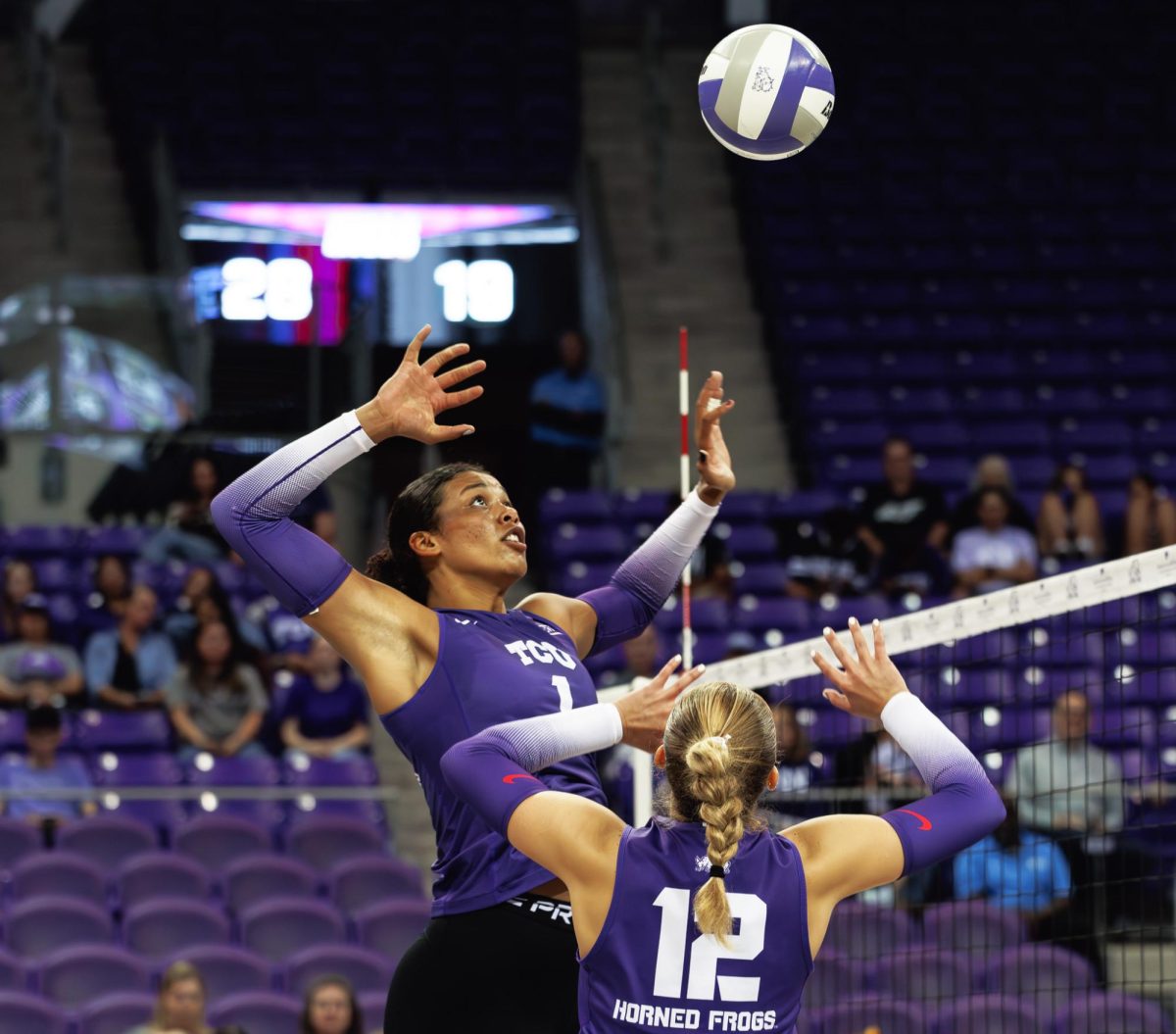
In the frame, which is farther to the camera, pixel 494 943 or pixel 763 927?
pixel 494 943

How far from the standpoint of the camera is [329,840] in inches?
396

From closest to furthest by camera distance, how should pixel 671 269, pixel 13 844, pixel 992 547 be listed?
pixel 13 844 < pixel 992 547 < pixel 671 269

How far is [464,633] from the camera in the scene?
4.30 metres

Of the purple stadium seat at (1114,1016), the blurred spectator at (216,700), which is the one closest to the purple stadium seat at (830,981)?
the purple stadium seat at (1114,1016)

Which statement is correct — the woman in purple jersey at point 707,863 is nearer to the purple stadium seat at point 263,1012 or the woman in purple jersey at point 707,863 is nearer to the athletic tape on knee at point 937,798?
the athletic tape on knee at point 937,798

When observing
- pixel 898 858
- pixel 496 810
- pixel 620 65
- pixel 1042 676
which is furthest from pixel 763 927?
pixel 620 65

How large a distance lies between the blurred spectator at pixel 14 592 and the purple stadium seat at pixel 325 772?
2190 mm

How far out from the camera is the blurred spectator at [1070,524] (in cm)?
1284

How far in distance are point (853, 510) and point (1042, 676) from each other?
2.18m

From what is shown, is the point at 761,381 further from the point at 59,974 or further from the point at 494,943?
the point at 494,943

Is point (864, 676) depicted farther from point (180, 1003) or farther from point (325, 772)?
point (325, 772)

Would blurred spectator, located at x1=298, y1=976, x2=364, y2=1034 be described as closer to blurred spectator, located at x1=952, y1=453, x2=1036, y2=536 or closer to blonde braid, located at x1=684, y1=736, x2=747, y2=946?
blonde braid, located at x1=684, y1=736, x2=747, y2=946

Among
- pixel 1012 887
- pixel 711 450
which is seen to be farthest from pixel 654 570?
pixel 1012 887

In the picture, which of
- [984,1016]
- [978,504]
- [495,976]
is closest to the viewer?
[495,976]
